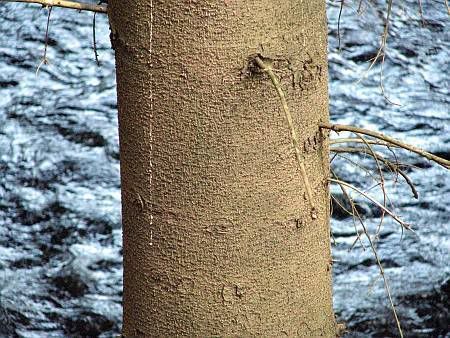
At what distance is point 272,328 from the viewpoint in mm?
1189

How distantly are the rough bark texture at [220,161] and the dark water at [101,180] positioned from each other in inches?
76.9

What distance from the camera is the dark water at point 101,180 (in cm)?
330

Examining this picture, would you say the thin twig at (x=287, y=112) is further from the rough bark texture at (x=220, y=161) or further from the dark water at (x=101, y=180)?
the dark water at (x=101, y=180)

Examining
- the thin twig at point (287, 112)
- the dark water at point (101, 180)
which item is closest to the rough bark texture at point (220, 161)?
the thin twig at point (287, 112)

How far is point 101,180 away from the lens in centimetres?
365

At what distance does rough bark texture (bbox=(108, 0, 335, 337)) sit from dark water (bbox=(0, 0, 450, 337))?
195 cm

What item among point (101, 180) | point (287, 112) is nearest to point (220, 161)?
point (287, 112)

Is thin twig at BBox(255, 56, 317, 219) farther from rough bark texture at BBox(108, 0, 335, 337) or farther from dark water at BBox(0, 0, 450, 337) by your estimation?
dark water at BBox(0, 0, 450, 337)

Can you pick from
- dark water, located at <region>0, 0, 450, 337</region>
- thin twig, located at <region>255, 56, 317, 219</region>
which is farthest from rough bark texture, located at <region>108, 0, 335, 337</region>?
dark water, located at <region>0, 0, 450, 337</region>

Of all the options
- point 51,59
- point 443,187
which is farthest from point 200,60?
point 51,59

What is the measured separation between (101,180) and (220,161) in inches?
102

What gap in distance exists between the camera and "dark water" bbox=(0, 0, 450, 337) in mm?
3303

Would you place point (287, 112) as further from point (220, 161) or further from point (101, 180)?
point (101, 180)

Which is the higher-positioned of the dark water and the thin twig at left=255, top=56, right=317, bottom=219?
the thin twig at left=255, top=56, right=317, bottom=219
